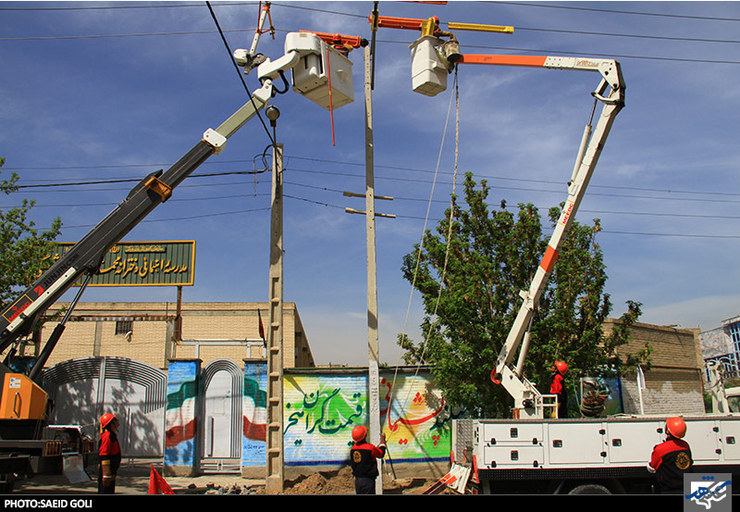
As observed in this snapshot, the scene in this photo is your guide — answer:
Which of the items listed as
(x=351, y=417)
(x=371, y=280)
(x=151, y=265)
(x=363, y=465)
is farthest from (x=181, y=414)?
(x=151, y=265)

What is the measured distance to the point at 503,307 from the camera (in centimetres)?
1302

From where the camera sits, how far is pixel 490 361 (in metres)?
12.7

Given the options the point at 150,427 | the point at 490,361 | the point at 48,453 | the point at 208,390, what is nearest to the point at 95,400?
the point at 150,427

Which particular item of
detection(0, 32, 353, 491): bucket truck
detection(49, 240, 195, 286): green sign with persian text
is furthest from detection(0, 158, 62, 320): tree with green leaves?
detection(49, 240, 195, 286): green sign with persian text

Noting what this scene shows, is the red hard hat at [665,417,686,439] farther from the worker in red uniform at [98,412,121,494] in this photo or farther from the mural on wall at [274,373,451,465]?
the mural on wall at [274,373,451,465]

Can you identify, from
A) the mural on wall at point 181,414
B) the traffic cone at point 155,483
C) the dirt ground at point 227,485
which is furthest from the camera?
the mural on wall at point 181,414

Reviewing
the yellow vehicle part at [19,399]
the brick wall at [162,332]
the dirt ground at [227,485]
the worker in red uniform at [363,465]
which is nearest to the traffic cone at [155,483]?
the worker in red uniform at [363,465]

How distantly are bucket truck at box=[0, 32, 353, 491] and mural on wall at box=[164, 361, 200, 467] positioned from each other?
3.84 metres

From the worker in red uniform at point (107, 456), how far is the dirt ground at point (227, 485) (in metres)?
3.03

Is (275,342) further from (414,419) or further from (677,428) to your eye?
(677,428)

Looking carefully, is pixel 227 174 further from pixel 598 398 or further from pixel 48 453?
pixel 598 398

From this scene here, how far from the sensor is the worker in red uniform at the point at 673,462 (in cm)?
643

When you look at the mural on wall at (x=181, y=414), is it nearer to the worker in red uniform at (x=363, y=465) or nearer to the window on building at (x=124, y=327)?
the worker in red uniform at (x=363, y=465)
